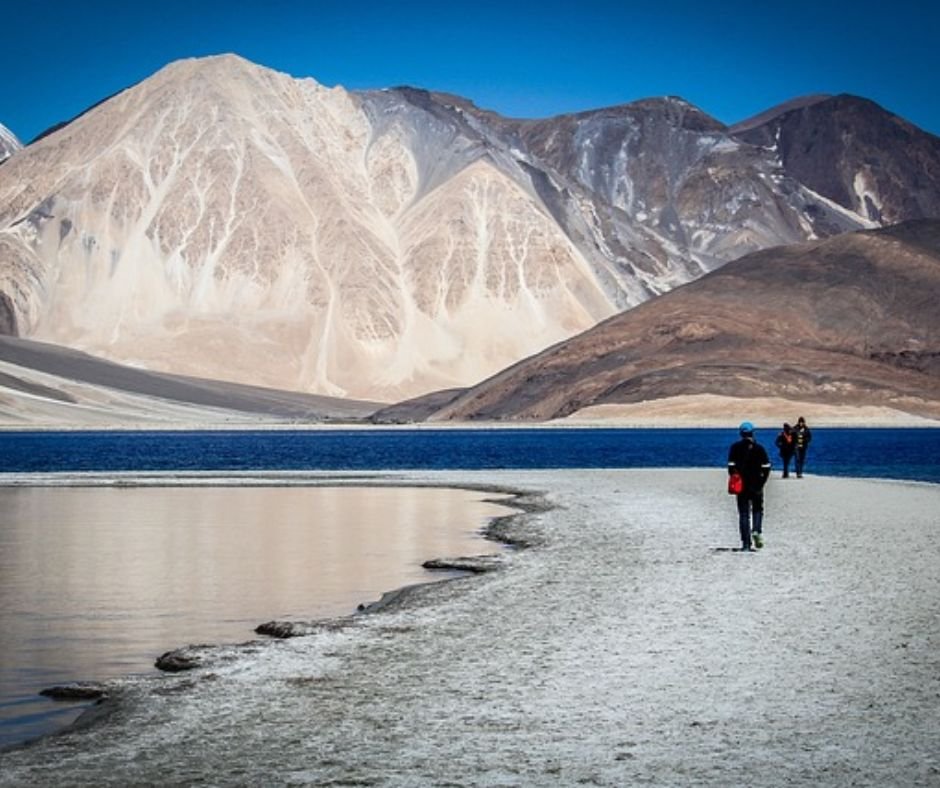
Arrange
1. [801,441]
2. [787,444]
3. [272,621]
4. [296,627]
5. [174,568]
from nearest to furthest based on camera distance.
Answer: [296,627], [272,621], [174,568], [787,444], [801,441]

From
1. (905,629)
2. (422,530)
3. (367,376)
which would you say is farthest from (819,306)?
(905,629)

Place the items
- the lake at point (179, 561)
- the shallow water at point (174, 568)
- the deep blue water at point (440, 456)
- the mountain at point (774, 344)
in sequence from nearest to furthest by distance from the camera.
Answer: the shallow water at point (174, 568)
the lake at point (179, 561)
the deep blue water at point (440, 456)
the mountain at point (774, 344)

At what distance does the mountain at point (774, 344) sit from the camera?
14100 cm

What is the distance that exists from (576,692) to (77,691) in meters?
4.23

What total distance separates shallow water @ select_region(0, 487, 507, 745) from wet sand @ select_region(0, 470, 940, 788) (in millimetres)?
1330

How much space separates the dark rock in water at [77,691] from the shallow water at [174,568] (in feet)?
0.58

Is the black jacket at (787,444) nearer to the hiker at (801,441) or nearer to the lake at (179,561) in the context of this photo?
the hiker at (801,441)

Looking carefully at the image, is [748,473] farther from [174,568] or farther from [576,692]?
[576,692]

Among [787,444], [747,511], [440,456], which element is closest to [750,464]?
[747,511]

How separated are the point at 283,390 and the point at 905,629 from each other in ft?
571

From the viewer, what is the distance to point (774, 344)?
154375 millimetres

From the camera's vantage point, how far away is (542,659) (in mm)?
13016

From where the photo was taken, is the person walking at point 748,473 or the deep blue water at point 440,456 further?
the deep blue water at point 440,456

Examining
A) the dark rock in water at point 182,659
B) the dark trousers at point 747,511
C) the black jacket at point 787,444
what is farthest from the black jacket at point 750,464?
the black jacket at point 787,444
